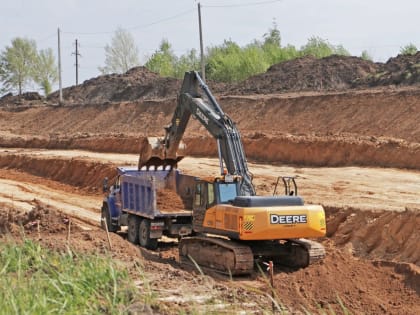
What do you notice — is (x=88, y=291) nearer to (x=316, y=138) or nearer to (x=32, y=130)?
(x=316, y=138)

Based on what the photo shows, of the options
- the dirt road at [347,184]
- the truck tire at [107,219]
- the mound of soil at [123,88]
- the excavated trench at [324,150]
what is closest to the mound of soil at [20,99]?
the mound of soil at [123,88]

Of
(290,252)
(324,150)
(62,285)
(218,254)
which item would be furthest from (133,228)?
(324,150)

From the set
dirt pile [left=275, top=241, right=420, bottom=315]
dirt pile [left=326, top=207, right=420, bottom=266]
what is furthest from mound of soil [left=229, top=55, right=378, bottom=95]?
dirt pile [left=275, top=241, right=420, bottom=315]

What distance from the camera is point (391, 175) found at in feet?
81.8

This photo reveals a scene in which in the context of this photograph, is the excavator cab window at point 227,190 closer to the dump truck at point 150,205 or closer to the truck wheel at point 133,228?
the dump truck at point 150,205

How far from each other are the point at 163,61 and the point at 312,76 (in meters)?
40.4

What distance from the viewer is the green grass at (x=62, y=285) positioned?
834 cm

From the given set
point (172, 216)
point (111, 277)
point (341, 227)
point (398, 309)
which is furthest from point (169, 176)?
point (111, 277)

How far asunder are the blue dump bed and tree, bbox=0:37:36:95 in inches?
2653

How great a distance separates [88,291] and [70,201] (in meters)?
18.5

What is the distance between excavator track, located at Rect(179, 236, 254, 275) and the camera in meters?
14.5

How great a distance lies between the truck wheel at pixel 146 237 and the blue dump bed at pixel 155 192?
23 centimetres

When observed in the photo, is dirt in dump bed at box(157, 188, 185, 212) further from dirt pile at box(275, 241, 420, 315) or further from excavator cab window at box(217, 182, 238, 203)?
dirt pile at box(275, 241, 420, 315)

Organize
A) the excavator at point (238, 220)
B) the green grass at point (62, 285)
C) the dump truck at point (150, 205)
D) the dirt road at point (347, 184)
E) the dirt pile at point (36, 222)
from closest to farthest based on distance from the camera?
the green grass at point (62, 285) → the excavator at point (238, 220) → the dirt pile at point (36, 222) → the dump truck at point (150, 205) → the dirt road at point (347, 184)
